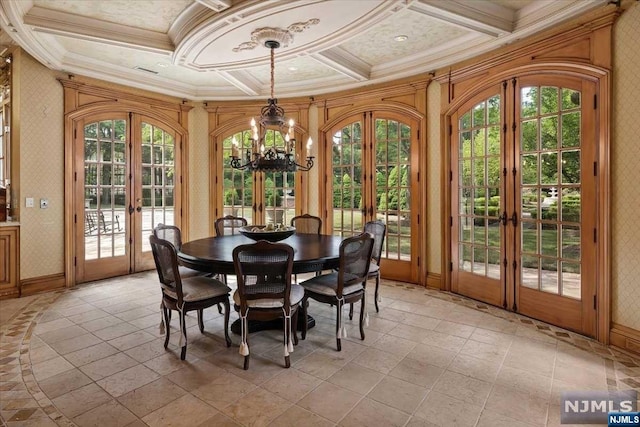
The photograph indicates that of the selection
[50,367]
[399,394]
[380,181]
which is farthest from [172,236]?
[380,181]

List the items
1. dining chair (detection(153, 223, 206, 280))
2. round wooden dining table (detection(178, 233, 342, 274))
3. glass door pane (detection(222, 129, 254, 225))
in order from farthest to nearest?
glass door pane (detection(222, 129, 254, 225)) < dining chair (detection(153, 223, 206, 280)) < round wooden dining table (detection(178, 233, 342, 274))

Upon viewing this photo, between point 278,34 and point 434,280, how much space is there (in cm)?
356

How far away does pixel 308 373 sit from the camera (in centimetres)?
264

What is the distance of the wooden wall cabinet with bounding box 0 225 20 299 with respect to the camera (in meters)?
4.37

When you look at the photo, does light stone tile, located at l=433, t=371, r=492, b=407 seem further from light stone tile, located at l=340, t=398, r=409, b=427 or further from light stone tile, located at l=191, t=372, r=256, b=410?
light stone tile, located at l=191, t=372, r=256, b=410

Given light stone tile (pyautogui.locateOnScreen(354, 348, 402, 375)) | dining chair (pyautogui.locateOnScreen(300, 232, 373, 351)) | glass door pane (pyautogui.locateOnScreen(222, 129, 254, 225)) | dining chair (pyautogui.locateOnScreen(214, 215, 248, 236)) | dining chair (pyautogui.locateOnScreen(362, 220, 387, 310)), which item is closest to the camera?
light stone tile (pyautogui.locateOnScreen(354, 348, 402, 375))

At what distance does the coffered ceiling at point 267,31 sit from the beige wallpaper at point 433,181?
44 centimetres

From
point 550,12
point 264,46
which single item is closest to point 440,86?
point 550,12

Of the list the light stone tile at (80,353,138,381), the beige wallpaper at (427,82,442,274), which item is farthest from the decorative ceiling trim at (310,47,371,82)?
the light stone tile at (80,353,138,381)

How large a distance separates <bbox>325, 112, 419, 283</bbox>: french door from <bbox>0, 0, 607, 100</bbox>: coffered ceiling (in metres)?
0.73

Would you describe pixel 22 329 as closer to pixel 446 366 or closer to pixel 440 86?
pixel 446 366

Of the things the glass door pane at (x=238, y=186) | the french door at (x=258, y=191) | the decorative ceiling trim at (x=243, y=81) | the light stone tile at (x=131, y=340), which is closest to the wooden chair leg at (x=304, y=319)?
the light stone tile at (x=131, y=340)

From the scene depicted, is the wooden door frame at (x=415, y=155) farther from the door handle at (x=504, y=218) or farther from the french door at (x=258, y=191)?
the french door at (x=258, y=191)

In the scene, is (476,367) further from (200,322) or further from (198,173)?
(198,173)
